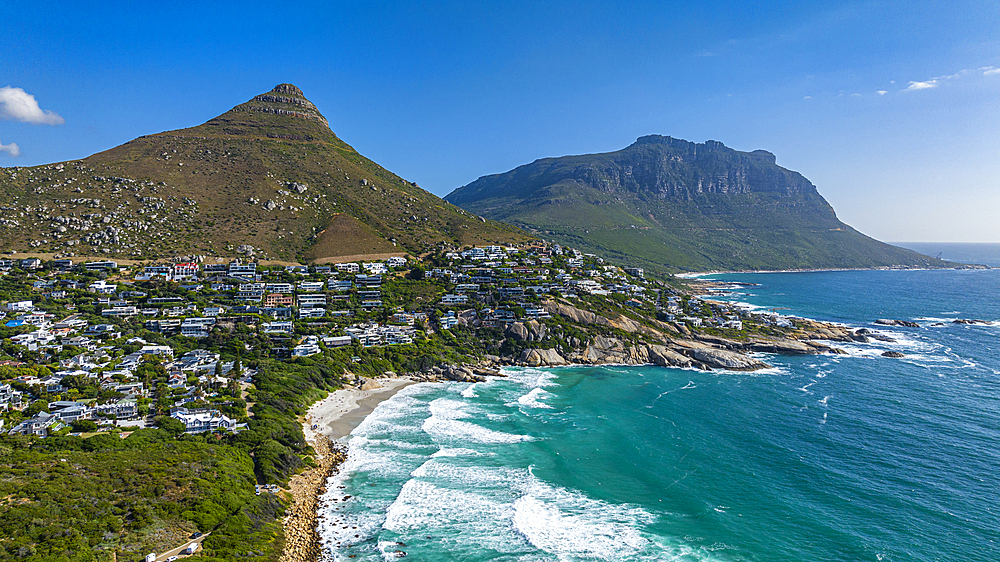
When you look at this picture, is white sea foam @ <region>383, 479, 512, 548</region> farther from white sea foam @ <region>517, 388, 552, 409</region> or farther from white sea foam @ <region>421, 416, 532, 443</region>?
white sea foam @ <region>517, 388, 552, 409</region>

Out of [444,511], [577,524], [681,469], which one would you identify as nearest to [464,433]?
[444,511]

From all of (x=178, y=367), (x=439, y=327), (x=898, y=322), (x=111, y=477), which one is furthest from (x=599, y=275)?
(x=111, y=477)

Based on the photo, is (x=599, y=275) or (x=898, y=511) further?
(x=599, y=275)

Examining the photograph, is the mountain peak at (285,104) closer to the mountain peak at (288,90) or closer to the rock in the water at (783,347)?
the mountain peak at (288,90)

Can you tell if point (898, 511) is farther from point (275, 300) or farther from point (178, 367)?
point (275, 300)

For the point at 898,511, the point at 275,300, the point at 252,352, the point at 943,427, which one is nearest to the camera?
the point at 898,511

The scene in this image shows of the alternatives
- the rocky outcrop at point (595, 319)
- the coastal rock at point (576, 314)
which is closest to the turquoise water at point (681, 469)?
the rocky outcrop at point (595, 319)
